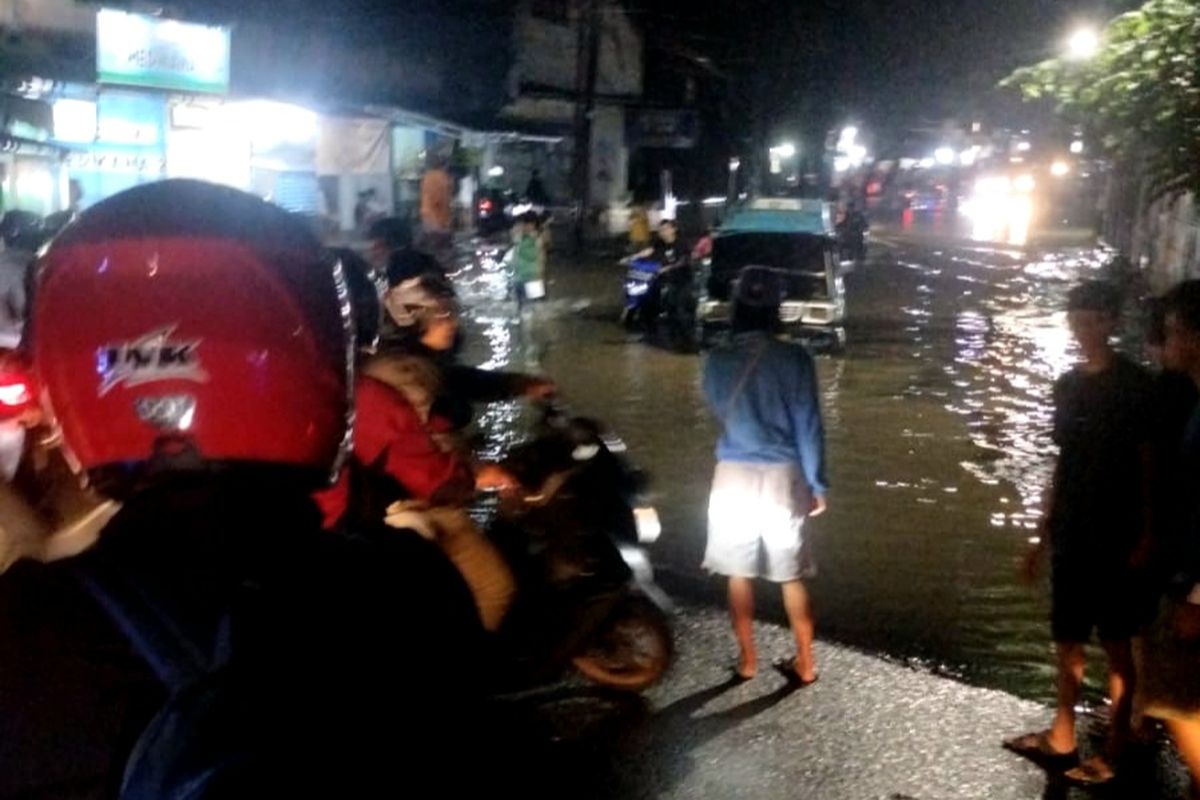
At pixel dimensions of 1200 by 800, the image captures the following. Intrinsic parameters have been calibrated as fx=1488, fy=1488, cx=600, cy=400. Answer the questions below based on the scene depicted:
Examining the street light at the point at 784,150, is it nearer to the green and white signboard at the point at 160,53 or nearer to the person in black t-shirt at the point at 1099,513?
the green and white signboard at the point at 160,53

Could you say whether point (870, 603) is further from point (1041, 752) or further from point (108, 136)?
point (108, 136)

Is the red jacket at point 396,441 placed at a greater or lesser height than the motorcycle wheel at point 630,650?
greater

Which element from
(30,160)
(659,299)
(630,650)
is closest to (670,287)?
(659,299)

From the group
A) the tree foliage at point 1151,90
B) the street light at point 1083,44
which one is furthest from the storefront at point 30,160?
the tree foliage at point 1151,90

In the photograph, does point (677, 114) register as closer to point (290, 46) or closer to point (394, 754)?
point (290, 46)

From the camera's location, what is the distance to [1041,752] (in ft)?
18.1

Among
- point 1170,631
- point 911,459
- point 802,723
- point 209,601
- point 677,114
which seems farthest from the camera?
point 677,114

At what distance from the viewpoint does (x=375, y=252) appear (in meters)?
8.79

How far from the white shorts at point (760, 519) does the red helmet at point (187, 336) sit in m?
4.53

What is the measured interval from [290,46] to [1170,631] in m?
23.8

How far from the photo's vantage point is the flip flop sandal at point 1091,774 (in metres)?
5.28

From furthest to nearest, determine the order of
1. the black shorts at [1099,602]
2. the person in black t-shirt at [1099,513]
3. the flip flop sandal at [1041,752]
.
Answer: the flip flop sandal at [1041,752]
the black shorts at [1099,602]
the person in black t-shirt at [1099,513]

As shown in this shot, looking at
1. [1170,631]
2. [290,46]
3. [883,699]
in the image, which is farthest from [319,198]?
[1170,631]

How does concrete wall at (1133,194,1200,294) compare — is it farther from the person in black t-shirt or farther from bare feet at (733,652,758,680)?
the person in black t-shirt
